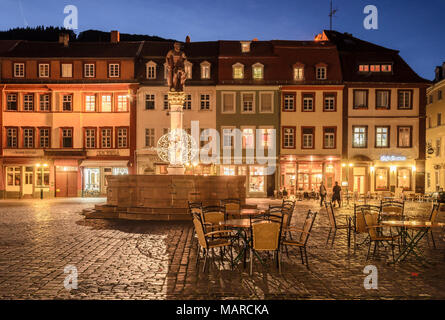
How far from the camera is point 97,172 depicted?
113 feet

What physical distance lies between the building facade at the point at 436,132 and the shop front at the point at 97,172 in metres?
26.1

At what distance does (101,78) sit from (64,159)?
23.1ft

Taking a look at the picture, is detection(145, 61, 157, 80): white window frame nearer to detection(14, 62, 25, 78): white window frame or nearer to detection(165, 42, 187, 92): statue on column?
detection(14, 62, 25, 78): white window frame

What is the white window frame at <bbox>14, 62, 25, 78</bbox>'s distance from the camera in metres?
34.8

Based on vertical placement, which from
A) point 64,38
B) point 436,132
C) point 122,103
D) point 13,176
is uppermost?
point 64,38

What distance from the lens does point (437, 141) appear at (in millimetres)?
39781

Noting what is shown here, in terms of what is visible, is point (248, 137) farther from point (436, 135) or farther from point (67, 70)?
point (436, 135)

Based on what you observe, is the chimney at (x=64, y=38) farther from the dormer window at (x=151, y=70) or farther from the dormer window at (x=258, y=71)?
A: the dormer window at (x=258, y=71)

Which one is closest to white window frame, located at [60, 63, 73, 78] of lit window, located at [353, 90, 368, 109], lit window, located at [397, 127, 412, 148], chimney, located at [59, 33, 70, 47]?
chimney, located at [59, 33, 70, 47]

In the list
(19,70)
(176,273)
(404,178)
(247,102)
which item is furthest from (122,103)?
(176,273)

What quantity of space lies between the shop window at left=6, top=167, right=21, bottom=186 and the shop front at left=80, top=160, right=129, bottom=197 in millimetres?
5125

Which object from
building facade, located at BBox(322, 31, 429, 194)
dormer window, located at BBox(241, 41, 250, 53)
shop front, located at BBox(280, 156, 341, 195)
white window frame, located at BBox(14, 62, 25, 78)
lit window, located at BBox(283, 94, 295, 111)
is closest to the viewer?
building facade, located at BBox(322, 31, 429, 194)

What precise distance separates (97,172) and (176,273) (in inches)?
1112

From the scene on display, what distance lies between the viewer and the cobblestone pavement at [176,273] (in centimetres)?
Result: 649
